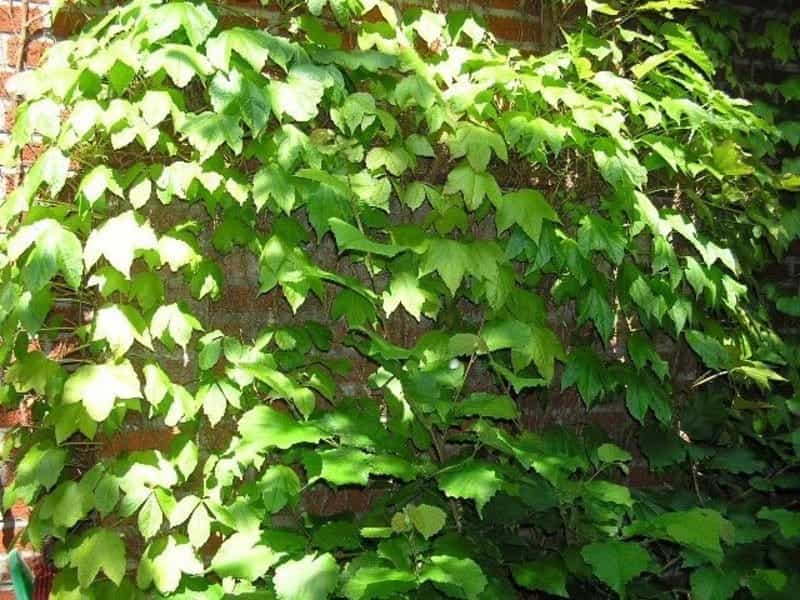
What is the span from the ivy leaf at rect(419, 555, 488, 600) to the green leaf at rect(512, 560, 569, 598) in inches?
10.1

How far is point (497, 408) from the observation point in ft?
5.85

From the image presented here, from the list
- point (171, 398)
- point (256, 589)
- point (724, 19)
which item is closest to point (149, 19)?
point (171, 398)

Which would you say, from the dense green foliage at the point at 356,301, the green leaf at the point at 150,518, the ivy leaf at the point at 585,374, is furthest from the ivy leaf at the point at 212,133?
the ivy leaf at the point at 585,374

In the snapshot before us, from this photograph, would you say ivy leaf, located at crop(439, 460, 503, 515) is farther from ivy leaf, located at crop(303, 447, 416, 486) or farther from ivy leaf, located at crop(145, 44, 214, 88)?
ivy leaf, located at crop(145, 44, 214, 88)

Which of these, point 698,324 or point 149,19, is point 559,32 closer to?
point 698,324

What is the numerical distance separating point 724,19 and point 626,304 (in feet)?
3.21

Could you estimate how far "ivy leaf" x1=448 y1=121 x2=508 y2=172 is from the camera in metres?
1.97

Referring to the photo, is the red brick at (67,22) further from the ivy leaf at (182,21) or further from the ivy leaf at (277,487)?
the ivy leaf at (277,487)

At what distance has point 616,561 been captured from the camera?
1.73 metres

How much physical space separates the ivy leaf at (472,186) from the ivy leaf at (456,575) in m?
0.74

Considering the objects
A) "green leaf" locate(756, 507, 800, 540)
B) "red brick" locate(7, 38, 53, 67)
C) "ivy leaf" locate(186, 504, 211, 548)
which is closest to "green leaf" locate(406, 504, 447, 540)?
"ivy leaf" locate(186, 504, 211, 548)

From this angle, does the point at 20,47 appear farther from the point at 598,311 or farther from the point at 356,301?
the point at 598,311

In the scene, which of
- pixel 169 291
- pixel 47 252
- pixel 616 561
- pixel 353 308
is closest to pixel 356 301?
pixel 353 308

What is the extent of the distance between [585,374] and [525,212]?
0.43 metres
